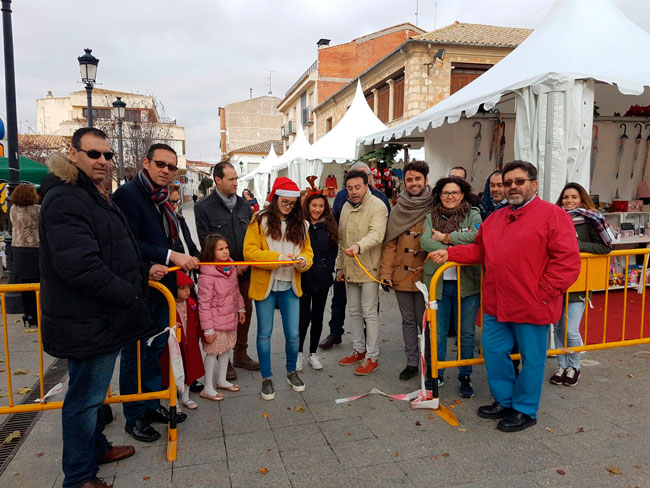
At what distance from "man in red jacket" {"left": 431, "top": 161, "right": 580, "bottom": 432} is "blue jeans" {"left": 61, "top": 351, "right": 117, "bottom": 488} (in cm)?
277

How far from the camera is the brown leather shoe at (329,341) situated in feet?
17.3

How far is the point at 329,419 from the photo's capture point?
3545 millimetres

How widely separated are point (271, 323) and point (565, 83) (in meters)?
4.04

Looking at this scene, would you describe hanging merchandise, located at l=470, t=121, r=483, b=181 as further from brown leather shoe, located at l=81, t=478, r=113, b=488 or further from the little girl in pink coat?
brown leather shoe, located at l=81, t=478, r=113, b=488

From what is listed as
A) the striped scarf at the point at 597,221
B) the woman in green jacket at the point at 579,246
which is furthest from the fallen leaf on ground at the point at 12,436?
the striped scarf at the point at 597,221

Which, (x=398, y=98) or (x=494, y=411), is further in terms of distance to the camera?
(x=398, y=98)

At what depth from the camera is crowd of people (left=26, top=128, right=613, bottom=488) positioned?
96.7 inches

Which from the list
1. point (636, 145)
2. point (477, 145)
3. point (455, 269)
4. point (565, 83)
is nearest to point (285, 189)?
point (455, 269)

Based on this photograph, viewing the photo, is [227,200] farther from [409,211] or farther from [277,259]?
[409,211]

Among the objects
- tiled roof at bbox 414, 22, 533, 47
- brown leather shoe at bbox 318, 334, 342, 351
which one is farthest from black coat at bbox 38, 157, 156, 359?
tiled roof at bbox 414, 22, 533, 47

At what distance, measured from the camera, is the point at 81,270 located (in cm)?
231

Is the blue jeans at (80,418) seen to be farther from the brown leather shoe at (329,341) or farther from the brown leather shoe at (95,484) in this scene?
the brown leather shoe at (329,341)

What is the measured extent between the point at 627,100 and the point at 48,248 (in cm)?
915

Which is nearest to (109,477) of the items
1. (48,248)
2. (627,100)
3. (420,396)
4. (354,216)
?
(48,248)
